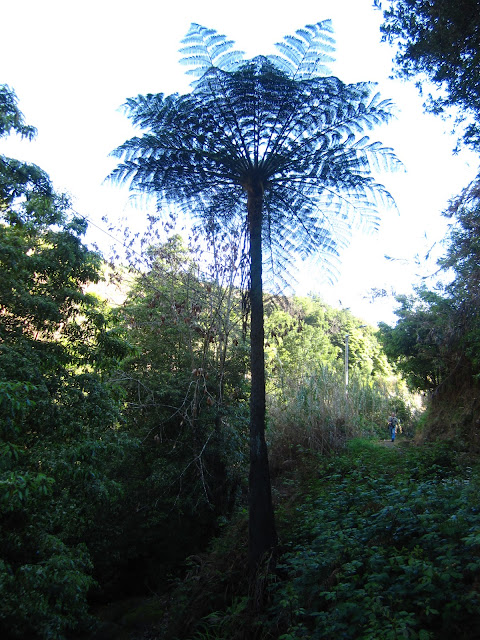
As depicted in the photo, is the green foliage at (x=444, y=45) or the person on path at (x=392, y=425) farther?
the person on path at (x=392, y=425)

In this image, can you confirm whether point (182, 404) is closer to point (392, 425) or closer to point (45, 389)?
point (45, 389)


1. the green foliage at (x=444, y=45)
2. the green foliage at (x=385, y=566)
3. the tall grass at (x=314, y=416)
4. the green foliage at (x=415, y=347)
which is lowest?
the green foliage at (x=385, y=566)

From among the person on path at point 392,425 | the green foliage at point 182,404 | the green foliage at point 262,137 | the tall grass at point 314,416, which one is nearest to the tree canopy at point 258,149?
the green foliage at point 262,137

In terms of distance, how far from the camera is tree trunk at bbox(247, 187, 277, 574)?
5.50 meters

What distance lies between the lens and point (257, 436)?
18.4 feet

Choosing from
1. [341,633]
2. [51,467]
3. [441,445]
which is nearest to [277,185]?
[51,467]

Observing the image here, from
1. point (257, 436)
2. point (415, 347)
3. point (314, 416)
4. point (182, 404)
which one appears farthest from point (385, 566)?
point (415, 347)

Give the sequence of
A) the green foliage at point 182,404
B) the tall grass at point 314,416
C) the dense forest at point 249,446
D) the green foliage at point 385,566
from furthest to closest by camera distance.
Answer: the tall grass at point 314,416
the green foliage at point 182,404
the dense forest at point 249,446
the green foliage at point 385,566

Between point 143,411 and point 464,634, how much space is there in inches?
305

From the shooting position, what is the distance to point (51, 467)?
5.55 meters

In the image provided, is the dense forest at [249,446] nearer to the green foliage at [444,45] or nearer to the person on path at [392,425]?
the green foliage at [444,45]

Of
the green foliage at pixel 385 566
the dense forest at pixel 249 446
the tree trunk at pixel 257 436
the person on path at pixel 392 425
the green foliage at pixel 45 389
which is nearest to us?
the green foliage at pixel 385 566

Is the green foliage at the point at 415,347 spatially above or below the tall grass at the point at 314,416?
above

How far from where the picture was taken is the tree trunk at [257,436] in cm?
550
